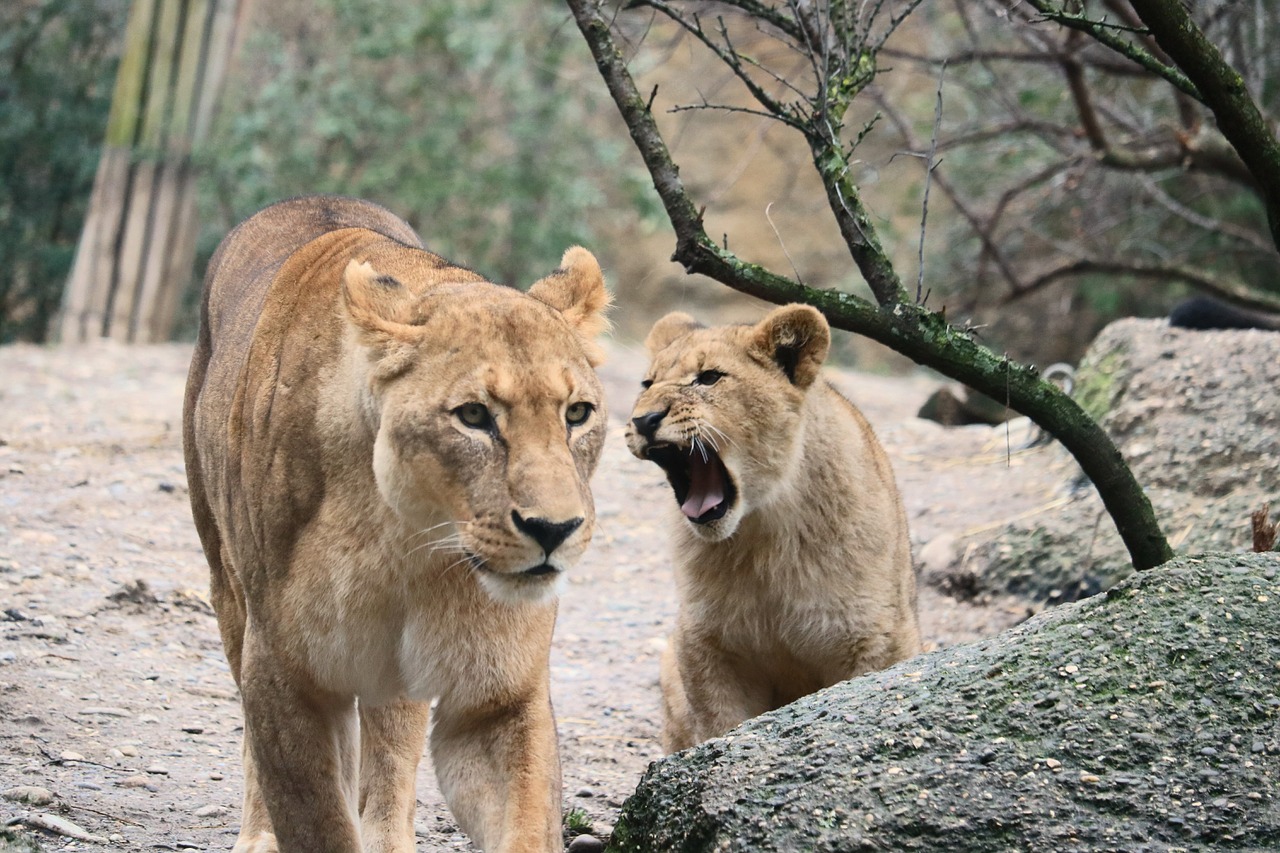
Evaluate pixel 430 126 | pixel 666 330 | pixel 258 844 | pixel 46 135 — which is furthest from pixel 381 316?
pixel 430 126

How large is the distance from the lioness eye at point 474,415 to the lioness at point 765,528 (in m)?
1.55

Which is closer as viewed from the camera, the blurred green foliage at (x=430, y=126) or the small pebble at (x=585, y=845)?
the small pebble at (x=585, y=845)

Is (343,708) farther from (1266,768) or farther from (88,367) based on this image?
(88,367)

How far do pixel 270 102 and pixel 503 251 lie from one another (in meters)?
2.68

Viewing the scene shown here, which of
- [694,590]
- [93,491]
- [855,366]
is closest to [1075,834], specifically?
[694,590]

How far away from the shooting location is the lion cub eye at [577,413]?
3.07 metres

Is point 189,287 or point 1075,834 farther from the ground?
point 189,287

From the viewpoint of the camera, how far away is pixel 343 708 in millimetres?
3486

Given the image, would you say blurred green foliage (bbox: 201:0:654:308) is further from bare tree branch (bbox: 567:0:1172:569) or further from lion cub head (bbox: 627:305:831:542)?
bare tree branch (bbox: 567:0:1172:569)

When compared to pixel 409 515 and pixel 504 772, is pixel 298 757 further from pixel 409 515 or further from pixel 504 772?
pixel 409 515

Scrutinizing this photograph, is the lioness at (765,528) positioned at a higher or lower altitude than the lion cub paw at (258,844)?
higher

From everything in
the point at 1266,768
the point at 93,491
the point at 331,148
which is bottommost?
the point at 93,491

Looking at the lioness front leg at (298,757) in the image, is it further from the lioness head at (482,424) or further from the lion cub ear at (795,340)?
the lion cub ear at (795,340)

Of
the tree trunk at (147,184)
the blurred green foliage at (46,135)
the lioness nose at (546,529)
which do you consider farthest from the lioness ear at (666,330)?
the blurred green foliage at (46,135)
